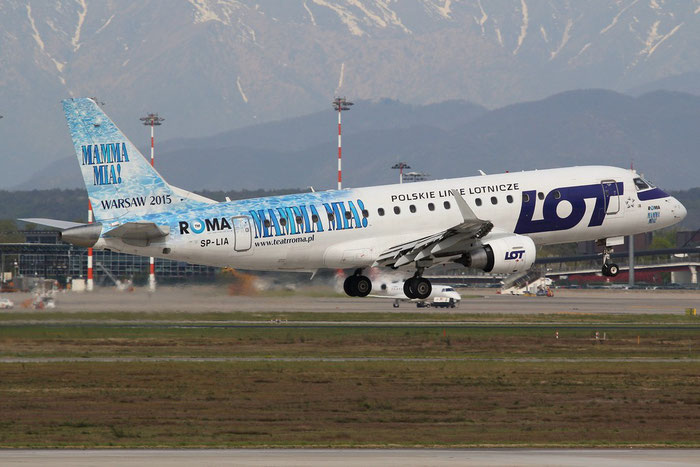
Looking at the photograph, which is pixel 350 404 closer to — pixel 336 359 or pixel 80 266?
pixel 336 359

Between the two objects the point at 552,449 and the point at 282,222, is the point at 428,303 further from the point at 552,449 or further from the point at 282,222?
the point at 552,449

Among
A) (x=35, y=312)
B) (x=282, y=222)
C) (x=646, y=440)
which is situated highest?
(x=282, y=222)

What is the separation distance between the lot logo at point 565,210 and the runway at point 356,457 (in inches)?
900

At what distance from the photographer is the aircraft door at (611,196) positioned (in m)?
59.7

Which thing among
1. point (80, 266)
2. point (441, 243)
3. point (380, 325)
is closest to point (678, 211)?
point (441, 243)

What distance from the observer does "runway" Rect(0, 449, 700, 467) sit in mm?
30922

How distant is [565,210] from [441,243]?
6.43m

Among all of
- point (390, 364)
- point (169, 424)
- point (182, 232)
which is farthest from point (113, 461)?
point (390, 364)

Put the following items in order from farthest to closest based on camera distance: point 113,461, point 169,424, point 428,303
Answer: point 428,303
point 169,424
point 113,461

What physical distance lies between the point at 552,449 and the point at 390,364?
22.4m

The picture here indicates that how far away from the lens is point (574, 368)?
190ft

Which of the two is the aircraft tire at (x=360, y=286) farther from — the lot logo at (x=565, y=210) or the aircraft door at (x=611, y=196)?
the aircraft door at (x=611, y=196)

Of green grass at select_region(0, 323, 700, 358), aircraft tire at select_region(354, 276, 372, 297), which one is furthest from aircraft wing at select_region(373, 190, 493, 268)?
green grass at select_region(0, 323, 700, 358)

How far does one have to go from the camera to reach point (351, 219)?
183 feet
